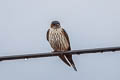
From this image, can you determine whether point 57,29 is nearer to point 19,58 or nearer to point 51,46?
point 51,46

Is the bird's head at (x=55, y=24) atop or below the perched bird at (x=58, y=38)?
atop

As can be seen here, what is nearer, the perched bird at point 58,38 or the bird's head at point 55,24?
the perched bird at point 58,38

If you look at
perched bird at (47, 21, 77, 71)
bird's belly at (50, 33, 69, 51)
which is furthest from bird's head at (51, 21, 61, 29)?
bird's belly at (50, 33, 69, 51)

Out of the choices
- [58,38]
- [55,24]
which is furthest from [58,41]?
[55,24]

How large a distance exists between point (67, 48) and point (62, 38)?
32 cm

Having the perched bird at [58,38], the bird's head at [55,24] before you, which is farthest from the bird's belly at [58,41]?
the bird's head at [55,24]

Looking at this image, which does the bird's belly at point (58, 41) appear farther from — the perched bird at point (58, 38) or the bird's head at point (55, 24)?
the bird's head at point (55, 24)

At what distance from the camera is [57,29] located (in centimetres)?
1055

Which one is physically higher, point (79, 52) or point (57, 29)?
point (79, 52)

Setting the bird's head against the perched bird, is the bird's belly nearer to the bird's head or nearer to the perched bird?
the perched bird

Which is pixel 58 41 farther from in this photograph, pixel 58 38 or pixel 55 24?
pixel 55 24

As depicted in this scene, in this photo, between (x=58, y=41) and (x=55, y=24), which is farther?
(x=55, y=24)

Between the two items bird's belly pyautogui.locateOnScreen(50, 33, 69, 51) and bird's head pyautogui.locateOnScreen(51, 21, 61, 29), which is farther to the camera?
bird's head pyautogui.locateOnScreen(51, 21, 61, 29)

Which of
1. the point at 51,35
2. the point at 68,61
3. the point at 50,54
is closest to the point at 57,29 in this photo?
the point at 51,35
